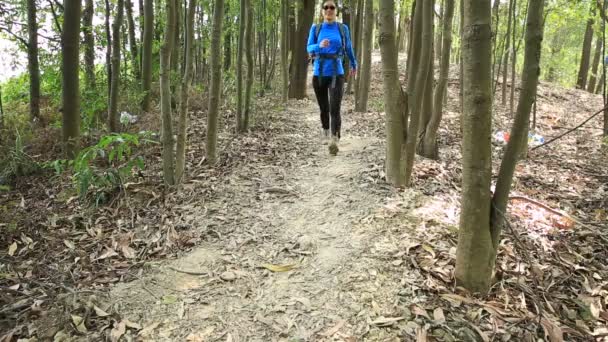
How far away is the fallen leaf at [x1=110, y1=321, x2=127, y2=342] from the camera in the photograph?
8.77ft

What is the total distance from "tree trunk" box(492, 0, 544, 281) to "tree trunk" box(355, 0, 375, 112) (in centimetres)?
572

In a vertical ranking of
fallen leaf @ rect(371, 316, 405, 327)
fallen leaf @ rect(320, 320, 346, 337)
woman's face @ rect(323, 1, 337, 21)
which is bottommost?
fallen leaf @ rect(320, 320, 346, 337)

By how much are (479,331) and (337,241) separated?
1373 mm

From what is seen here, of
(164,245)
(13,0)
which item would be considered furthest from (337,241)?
(13,0)

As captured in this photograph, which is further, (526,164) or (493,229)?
(526,164)

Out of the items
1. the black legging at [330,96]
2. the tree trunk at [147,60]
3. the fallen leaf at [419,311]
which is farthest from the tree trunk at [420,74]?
the tree trunk at [147,60]

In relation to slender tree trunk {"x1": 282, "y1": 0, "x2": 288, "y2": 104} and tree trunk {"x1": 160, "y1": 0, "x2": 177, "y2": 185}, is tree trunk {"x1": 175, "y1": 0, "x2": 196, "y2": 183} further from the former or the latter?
slender tree trunk {"x1": 282, "y1": 0, "x2": 288, "y2": 104}

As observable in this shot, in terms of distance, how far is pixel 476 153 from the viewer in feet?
9.30

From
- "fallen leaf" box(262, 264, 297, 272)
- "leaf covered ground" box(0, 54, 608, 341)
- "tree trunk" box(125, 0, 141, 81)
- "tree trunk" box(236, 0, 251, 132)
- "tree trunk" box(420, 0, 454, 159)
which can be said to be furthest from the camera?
"tree trunk" box(125, 0, 141, 81)

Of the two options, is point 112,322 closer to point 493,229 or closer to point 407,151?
point 493,229

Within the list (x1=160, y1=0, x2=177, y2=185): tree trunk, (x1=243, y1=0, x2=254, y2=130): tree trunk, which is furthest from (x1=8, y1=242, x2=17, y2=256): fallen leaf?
(x1=243, y1=0, x2=254, y2=130): tree trunk

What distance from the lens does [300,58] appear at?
1173cm

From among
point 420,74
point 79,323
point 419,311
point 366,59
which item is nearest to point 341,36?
point 420,74

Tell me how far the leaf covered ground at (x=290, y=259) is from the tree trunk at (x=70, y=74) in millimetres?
607
